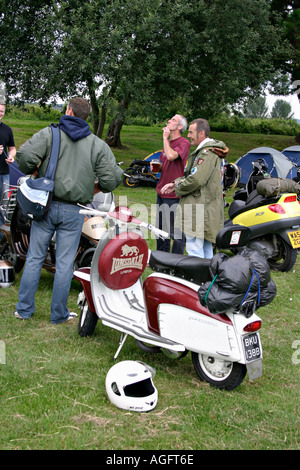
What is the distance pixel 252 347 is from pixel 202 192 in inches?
72.4

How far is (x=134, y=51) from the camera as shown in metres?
12.1

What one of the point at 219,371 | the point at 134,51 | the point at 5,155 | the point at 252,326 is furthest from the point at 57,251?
the point at 134,51

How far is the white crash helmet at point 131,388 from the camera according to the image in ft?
9.39

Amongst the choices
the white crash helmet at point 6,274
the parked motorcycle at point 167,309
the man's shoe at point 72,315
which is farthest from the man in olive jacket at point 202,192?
the white crash helmet at point 6,274

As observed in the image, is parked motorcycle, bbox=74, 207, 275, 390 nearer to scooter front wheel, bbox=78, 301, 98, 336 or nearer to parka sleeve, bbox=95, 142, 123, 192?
scooter front wheel, bbox=78, 301, 98, 336

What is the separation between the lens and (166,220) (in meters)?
5.36

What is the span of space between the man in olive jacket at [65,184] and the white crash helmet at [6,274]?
3.12ft

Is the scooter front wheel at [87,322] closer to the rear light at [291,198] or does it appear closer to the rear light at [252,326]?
the rear light at [252,326]

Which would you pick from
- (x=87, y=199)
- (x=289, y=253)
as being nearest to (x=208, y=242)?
(x=87, y=199)

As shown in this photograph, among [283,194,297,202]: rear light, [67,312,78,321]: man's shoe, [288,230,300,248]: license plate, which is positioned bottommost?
[67,312,78,321]: man's shoe

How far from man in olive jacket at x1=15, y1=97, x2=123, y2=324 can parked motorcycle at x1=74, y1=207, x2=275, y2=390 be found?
31 cm

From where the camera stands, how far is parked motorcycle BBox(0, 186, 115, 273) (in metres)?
A: 4.83

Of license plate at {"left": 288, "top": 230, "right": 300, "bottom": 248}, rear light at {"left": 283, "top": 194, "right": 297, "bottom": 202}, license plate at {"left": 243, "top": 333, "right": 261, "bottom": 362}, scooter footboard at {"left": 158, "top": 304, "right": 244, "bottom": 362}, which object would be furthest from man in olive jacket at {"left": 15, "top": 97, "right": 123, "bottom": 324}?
rear light at {"left": 283, "top": 194, "right": 297, "bottom": 202}
